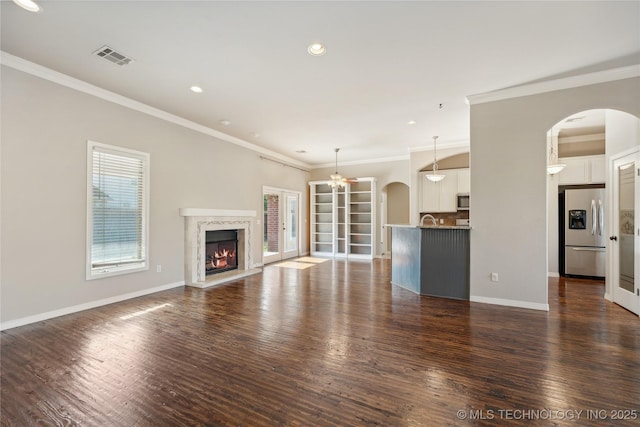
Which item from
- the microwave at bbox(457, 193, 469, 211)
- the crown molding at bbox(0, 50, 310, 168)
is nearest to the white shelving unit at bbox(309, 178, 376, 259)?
the microwave at bbox(457, 193, 469, 211)

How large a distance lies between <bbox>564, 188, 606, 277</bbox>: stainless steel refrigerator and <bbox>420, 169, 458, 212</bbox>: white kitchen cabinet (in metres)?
2.30

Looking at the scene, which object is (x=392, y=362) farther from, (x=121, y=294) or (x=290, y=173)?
(x=290, y=173)

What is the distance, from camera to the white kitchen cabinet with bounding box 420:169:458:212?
24.5 feet

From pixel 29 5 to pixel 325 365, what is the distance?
4.08 metres

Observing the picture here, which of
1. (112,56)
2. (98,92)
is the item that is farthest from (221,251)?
(112,56)

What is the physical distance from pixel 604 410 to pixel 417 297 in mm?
2665

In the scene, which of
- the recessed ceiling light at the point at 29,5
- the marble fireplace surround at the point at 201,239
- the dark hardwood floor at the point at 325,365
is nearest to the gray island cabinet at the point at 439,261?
the dark hardwood floor at the point at 325,365

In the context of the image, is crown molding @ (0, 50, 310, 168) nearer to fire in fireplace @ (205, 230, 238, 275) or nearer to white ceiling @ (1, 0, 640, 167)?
white ceiling @ (1, 0, 640, 167)

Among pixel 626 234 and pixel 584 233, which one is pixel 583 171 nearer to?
pixel 584 233

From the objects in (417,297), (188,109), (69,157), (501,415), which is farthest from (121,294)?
(501,415)

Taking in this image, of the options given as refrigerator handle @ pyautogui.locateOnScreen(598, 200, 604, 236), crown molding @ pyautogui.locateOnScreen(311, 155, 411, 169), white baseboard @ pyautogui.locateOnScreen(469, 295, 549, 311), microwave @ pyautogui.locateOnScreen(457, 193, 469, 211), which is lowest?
white baseboard @ pyautogui.locateOnScreen(469, 295, 549, 311)

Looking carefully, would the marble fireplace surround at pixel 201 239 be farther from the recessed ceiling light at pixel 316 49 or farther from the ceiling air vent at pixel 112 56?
the recessed ceiling light at pixel 316 49

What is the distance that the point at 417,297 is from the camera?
450cm

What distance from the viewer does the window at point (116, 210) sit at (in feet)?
13.3
